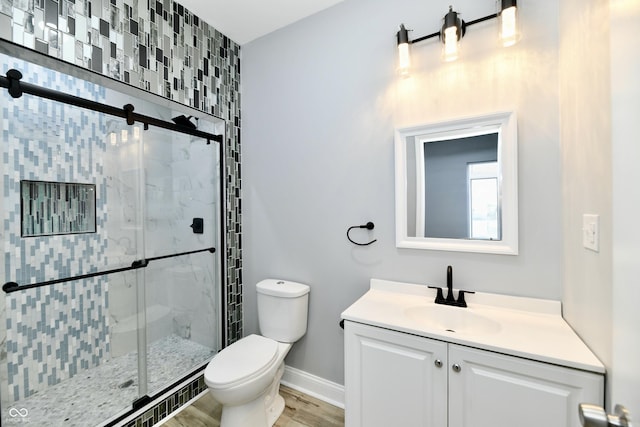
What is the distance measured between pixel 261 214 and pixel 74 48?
138cm

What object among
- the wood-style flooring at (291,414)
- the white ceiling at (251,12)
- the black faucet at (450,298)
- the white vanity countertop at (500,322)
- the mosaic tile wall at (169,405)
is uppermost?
the white ceiling at (251,12)

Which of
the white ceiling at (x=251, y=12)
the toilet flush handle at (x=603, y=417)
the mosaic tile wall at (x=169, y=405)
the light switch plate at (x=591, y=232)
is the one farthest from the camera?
the white ceiling at (x=251, y=12)

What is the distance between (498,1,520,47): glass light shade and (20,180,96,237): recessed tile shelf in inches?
96.3

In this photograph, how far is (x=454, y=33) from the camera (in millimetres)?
1396

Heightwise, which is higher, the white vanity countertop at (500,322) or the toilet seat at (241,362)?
the white vanity countertop at (500,322)

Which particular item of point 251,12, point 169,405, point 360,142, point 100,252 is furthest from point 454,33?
point 169,405

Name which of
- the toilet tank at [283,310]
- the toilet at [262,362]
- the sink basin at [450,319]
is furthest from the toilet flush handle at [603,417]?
the toilet tank at [283,310]

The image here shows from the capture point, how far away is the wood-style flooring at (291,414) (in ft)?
5.57

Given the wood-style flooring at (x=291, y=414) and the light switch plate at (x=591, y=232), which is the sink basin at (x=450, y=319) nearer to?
the light switch plate at (x=591, y=232)

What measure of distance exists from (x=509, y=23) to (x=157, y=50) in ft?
6.38

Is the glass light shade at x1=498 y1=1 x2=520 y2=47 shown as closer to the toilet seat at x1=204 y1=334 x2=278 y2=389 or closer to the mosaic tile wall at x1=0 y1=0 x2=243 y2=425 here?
the mosaic tile wall at x1=0 y1=0 x2=243 y2=425

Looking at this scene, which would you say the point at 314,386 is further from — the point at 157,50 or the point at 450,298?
the point at 157,50

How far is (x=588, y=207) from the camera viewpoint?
99cm

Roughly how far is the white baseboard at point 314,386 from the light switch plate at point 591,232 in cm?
158
